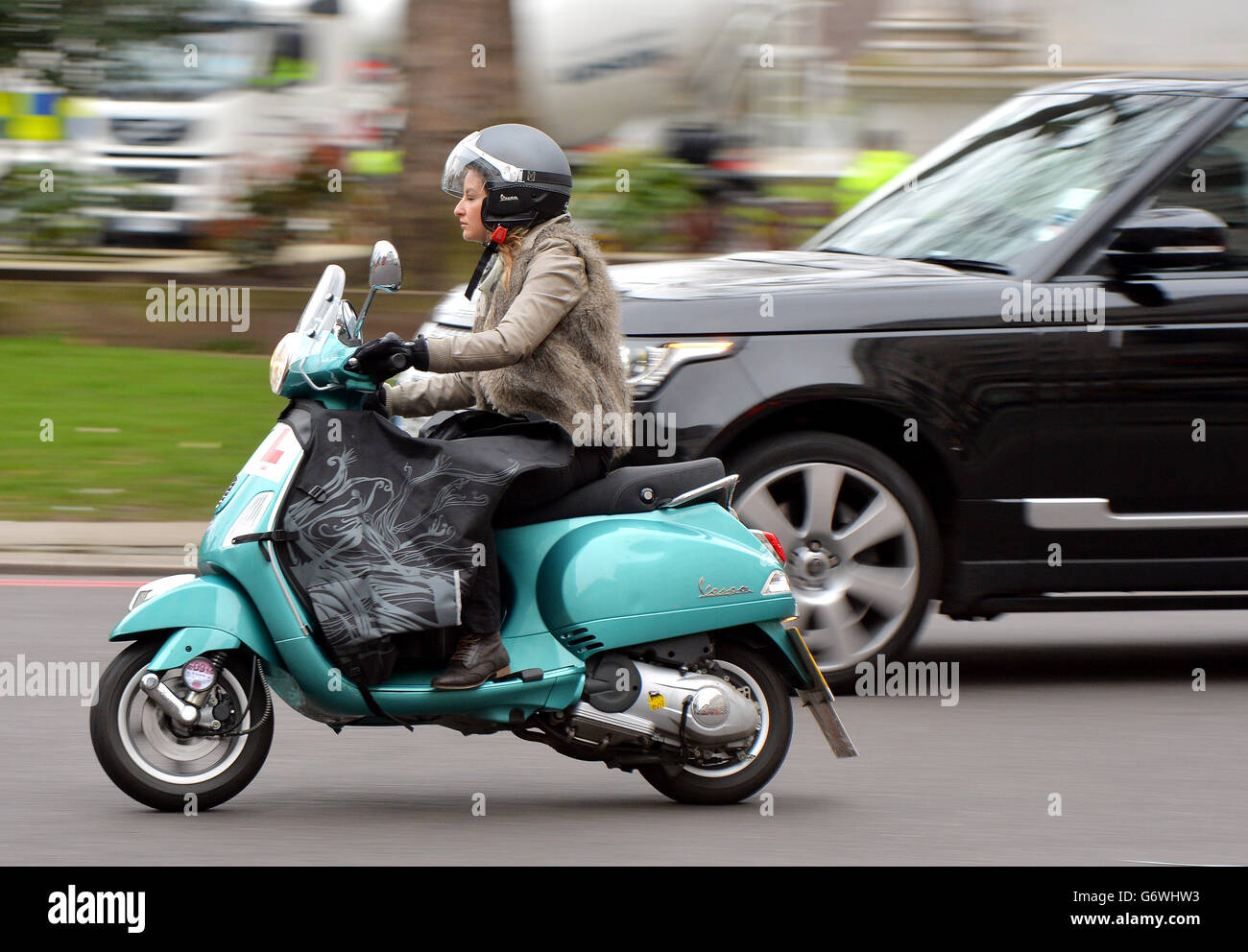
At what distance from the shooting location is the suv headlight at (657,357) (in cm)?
660

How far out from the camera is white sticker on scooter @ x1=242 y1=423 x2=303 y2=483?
500 cm

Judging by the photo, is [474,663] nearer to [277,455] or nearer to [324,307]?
[277,455]

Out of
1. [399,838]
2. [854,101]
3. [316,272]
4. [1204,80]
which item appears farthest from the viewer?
[854,101]

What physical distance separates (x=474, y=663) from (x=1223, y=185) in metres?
3.53

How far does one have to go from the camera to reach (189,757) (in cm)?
512

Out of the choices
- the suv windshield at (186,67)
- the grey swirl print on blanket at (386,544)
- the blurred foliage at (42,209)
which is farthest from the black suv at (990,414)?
the suv windshield at (186,67)

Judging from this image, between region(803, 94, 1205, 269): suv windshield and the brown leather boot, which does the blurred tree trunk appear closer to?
region(803, 94, 1205, 269): suv windshield

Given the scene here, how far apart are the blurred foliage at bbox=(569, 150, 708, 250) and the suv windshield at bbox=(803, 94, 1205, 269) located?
728cm

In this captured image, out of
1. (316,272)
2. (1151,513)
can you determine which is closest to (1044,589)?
(1151,513)

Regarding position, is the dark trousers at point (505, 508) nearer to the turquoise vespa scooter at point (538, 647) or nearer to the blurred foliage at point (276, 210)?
the turquoise vespa scooter at point (538, 647)

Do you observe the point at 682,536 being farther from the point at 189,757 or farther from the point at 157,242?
the point at 157,242

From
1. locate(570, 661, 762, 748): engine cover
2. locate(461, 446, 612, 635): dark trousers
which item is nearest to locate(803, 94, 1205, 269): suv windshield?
locate(461, 446, 612, 635): dark trousers

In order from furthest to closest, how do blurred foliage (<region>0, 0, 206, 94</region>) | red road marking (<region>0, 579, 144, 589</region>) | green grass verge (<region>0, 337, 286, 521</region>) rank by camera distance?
blurred foliage (<region>0, 0, 206, 94</region>), green grass verge (<region>0, 337, 286, 521</region>), red road marking (<region>0, 579, 144, 589</region>)

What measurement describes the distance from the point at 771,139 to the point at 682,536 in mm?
16123
